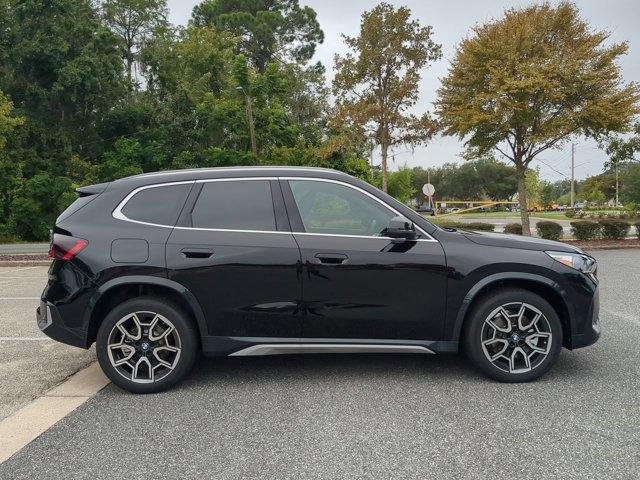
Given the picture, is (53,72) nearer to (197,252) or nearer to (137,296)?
(137,296)

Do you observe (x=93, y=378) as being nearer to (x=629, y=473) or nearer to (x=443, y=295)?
(x=443, y=295)

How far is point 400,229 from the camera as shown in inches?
147

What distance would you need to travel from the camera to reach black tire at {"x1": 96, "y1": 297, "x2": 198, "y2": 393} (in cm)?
376

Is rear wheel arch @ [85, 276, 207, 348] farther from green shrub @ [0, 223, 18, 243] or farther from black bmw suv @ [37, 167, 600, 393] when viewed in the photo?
green shrub @ [0, 223, 18, 243]

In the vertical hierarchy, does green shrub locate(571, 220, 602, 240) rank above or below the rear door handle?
below

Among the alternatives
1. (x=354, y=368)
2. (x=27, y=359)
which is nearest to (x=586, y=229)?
(x=354, y=368)

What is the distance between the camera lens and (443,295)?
3.83 metres

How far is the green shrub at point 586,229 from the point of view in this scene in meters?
16.5

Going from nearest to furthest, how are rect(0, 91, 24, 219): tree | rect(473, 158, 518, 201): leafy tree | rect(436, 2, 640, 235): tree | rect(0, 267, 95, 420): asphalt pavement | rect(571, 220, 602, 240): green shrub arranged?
rect(0, 267, 95, 420): asphalt pavement
rect(436, 2, 640, 235): tree
rect(571, 220, 602, 240): green shrub
rect(0, 91, 24, 219): tree
rect(473, 158, 518, 201): leafy tree

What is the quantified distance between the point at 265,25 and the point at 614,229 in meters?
29.5

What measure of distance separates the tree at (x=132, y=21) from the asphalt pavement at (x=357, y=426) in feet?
132

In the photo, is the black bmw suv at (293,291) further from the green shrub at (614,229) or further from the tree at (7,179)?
the tree at (7,179)

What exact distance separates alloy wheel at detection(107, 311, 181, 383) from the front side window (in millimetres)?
1379

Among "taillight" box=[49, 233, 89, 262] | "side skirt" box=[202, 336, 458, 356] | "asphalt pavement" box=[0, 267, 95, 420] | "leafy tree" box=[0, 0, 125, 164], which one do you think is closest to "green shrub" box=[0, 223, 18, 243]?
"leafy tree" box=[0, 0, 125, 164]
